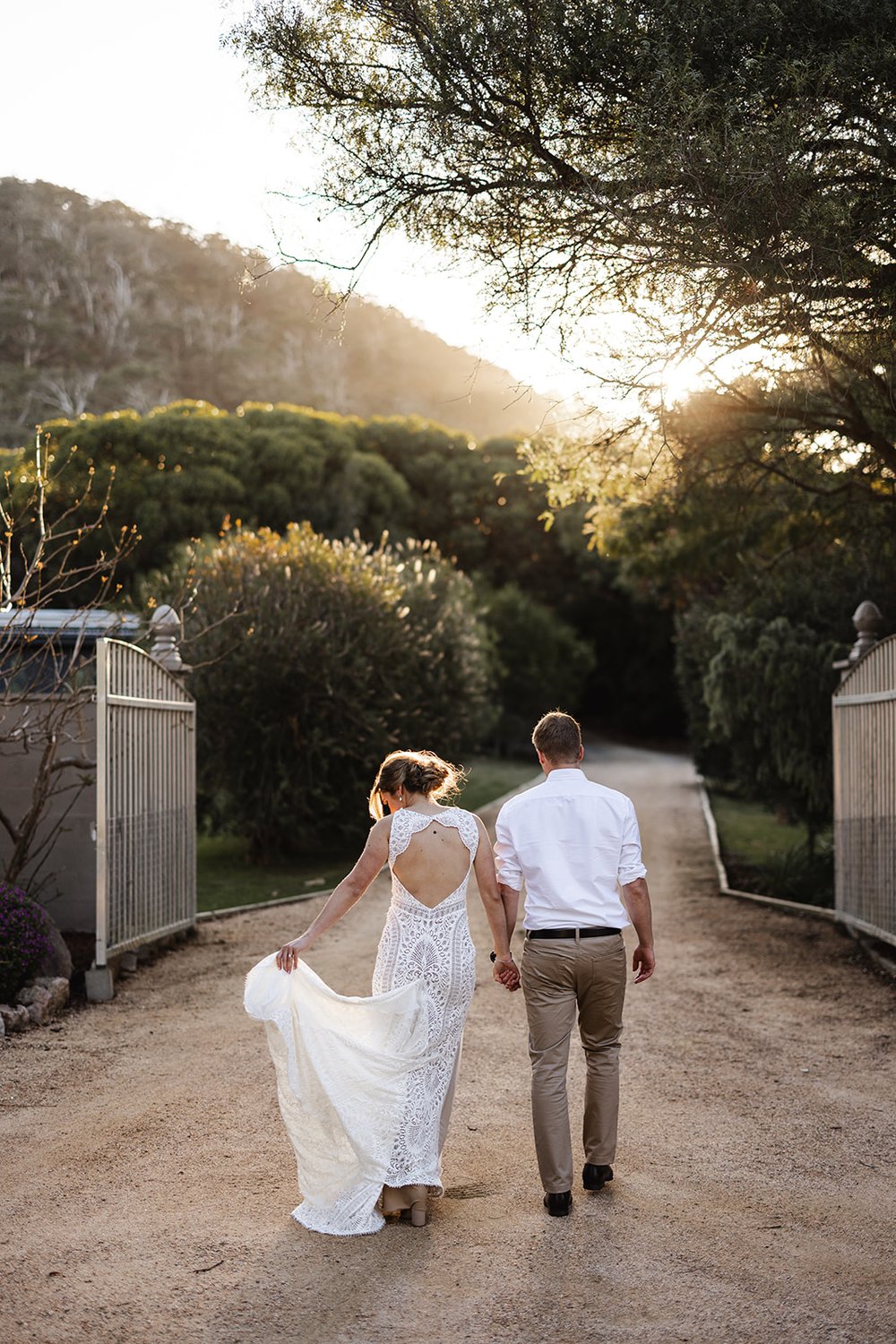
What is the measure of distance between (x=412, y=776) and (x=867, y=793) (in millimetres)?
6559

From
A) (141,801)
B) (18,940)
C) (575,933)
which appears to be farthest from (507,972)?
(141,801)

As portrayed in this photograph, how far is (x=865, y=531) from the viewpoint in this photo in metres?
14.5

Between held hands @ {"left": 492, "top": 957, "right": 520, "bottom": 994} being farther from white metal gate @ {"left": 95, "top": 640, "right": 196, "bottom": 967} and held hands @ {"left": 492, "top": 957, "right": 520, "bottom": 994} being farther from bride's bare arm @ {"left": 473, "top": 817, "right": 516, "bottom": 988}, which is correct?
white metal gate @ {"left": 95, "top": 640, "right": 196, "bottom": 967}

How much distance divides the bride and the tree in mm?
4231

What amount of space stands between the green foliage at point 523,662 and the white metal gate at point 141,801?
1079 inches

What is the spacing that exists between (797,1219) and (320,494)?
34.6 meters

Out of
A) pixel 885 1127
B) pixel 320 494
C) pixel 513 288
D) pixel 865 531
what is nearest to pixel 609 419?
pixel 513 288

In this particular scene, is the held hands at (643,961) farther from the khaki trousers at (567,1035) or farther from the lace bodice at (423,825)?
the lace bodice at (423,825)

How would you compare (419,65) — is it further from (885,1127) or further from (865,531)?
(865,531)

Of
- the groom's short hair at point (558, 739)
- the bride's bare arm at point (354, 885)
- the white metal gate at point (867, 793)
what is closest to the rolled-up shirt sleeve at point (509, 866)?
the groom's short hair at point (558, 739)

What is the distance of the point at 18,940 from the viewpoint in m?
8.47

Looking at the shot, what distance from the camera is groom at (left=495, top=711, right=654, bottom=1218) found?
200 inches

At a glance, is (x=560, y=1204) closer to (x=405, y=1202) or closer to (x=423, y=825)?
(x=405, y=1202)

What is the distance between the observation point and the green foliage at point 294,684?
17.4 m
